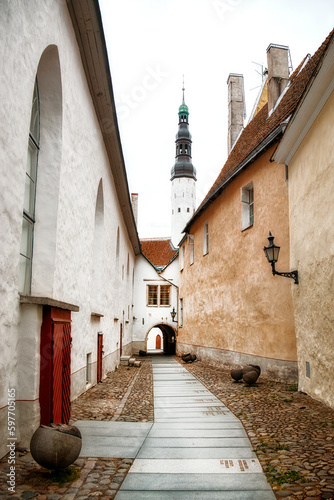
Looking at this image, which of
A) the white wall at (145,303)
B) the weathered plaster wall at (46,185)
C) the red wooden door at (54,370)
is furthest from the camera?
the white wall at (145,303)

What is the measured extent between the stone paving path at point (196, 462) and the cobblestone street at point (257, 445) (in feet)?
0.47

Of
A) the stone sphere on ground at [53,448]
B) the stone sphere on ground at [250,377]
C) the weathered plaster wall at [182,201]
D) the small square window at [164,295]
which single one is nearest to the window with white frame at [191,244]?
the small square window at [164,295]

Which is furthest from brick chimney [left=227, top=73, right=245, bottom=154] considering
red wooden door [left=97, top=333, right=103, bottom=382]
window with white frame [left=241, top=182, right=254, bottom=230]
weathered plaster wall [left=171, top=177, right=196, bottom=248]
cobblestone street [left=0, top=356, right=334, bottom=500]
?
weathered plaster wall [left=171, top=177, right=196, bottom=248]

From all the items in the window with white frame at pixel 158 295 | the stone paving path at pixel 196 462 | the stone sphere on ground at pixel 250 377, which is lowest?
the stone paving path at pixel 196 462

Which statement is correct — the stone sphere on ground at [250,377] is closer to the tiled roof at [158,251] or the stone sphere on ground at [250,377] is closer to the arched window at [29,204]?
the arched window at [29,204]

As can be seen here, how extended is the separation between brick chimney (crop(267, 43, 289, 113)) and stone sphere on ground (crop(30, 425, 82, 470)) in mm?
14305

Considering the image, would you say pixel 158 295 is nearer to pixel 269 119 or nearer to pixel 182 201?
pixel 269 119

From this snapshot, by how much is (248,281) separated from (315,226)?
5500mm

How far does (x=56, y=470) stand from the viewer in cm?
399

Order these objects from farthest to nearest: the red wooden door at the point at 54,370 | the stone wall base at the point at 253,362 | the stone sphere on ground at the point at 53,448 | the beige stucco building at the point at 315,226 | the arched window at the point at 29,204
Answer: the stone wall base at the point at 253,362 < the beige stucco building at the point at 315,226 < the arched window at the point at 29,204 < the red wooden door at the point at 54,370 < the stone sphere on ground at the point at 53,448

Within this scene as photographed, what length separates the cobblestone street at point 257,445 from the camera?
12.2 ft

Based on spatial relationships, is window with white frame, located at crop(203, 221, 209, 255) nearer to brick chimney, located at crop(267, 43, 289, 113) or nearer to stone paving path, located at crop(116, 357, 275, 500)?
brick chimney, located at crop(267, 43, 289, 113)

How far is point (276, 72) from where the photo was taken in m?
15.6

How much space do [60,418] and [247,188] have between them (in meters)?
10.1
